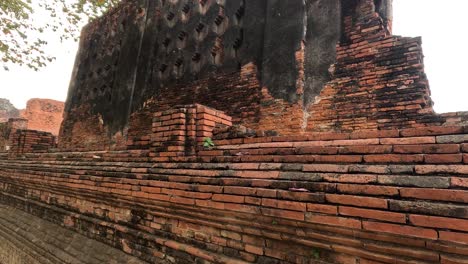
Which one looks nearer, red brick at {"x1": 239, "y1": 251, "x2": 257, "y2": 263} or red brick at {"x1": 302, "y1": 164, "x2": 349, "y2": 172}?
red brick at {"x1": 302, "y1": 164, "x2": 349, "y2": 172}

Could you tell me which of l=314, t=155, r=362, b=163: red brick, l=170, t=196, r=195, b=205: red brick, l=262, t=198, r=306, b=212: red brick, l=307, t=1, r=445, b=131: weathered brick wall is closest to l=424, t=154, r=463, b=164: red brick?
l=314, t=155, r=362, b=163: red brick

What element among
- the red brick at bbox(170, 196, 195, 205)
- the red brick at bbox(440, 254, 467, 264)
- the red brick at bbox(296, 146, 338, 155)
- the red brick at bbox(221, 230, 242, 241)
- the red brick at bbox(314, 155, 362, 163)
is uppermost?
the red brick at bbox(296, 146, 338, 155)

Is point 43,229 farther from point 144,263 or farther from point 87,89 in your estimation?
point 87,89

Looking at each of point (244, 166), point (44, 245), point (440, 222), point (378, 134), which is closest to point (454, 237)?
point (440, 222)

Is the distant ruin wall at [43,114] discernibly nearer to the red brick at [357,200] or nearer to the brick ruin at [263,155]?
the brick ruin at [263,155]

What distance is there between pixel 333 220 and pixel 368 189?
265 mm

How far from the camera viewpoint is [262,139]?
2.62 meters

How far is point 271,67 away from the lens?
4.42 meters

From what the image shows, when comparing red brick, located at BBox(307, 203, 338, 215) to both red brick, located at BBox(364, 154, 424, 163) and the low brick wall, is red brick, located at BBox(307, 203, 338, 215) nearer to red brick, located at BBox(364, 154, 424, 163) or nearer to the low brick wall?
the low brick wall

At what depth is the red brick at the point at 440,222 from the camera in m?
1.38

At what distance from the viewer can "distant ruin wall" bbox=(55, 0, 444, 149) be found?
11.6 ft

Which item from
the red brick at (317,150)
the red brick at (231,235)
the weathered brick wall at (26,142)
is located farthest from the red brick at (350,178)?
the weathered brick wall at (26,142)

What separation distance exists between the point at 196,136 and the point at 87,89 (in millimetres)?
6675

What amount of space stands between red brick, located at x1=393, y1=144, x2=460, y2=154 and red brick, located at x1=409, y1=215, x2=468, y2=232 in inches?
15.9
